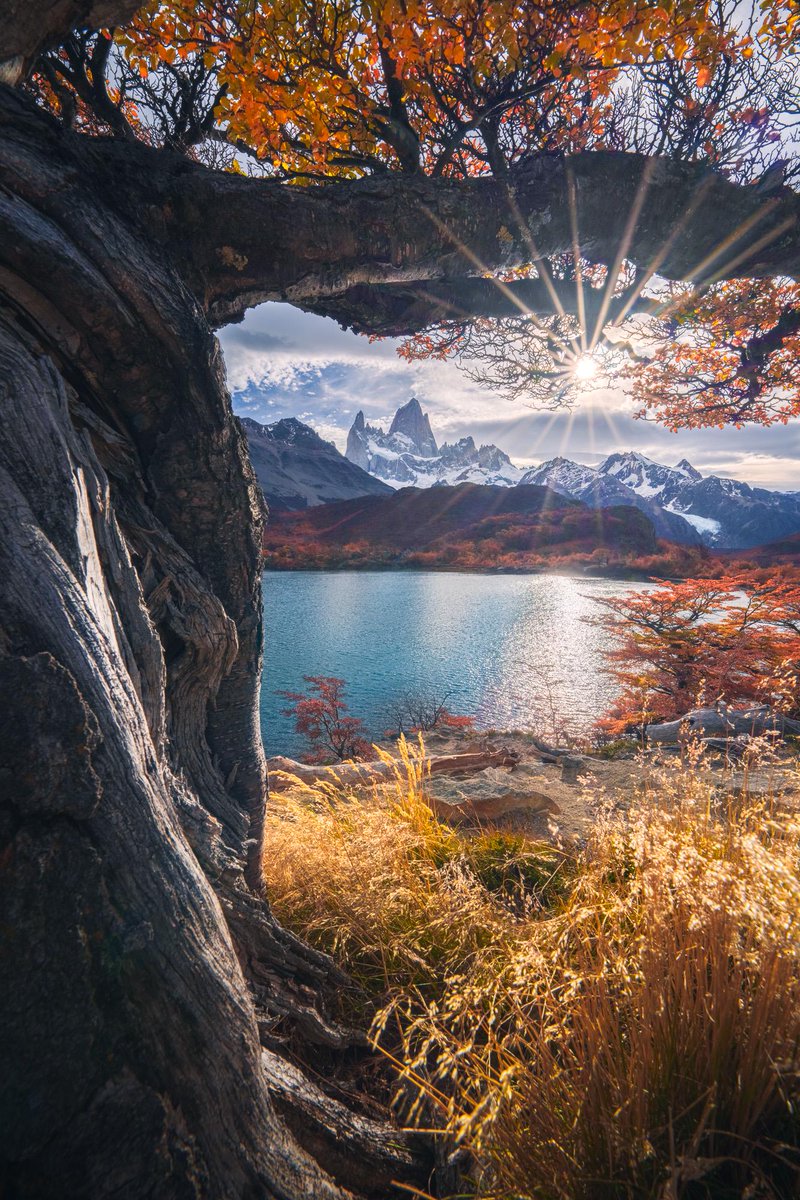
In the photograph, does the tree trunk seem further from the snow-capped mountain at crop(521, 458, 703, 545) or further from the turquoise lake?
the snow-capped mountain at crop(521, 458, 703, 545)

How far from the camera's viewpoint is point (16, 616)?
1.08 m

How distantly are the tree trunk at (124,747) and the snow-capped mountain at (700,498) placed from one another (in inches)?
5694

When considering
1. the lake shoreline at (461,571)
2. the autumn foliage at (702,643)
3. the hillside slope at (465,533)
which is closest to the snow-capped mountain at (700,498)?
the hillside slope at (465,533)

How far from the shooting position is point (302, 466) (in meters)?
82.4

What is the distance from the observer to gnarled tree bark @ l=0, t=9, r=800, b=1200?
36.0 inches

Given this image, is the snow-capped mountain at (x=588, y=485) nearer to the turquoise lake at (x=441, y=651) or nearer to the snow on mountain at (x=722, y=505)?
the snow on mountain at (x=722, y=505)

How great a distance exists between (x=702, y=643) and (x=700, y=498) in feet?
650

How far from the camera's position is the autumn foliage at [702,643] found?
753 cm

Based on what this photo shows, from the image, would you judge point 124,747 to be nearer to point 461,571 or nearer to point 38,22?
point 38,22

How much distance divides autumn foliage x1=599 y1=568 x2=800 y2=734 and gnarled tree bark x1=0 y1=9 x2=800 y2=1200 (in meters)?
5.95

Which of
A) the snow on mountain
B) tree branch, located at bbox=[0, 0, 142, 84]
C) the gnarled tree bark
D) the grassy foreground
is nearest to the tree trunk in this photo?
the gnarled tree bark

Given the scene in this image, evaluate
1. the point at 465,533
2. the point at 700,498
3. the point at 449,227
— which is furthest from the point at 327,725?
the point at 700,498

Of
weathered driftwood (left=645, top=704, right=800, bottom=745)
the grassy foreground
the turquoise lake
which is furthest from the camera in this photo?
the turquoise lake

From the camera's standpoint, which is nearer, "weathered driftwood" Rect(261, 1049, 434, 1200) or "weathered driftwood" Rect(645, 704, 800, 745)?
"weathered driftwood" Rect(261, 1049, 434, 1200)
